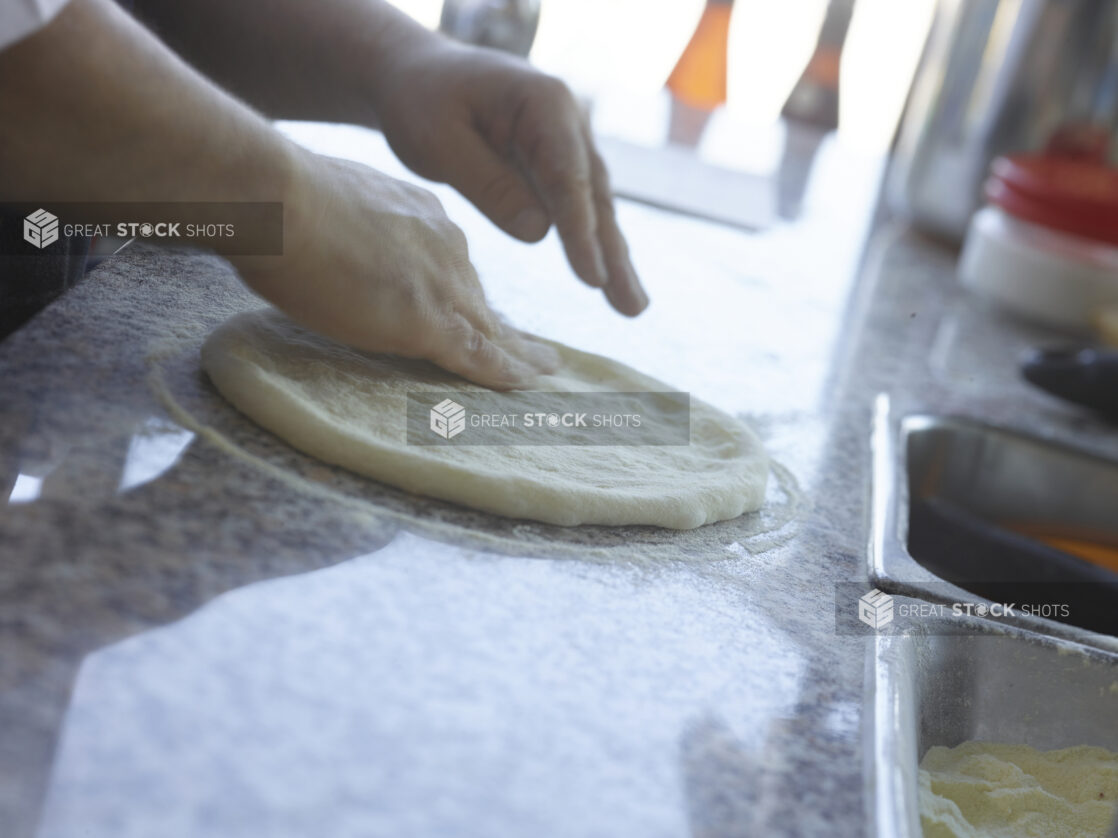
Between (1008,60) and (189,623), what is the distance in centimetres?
192

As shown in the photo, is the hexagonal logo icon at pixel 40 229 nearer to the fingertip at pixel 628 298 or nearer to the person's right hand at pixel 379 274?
the person's right hand at pixel 379 274

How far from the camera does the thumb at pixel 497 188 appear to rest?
120 cm

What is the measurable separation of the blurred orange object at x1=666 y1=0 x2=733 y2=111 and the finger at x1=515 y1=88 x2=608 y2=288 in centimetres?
234

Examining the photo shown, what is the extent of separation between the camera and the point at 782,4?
5.00 meters

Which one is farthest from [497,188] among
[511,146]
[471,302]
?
[471,302]

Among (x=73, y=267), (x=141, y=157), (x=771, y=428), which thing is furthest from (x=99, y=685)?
(x=771, y=428)

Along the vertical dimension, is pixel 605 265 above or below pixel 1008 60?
below

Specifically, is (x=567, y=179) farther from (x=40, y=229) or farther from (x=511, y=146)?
(x=40, y=229)

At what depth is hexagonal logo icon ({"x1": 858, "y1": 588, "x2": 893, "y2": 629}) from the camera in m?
0.80

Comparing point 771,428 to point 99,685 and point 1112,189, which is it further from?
point 1112,189

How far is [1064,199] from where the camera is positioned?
1.82m

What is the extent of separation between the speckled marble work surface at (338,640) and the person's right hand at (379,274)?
112mm

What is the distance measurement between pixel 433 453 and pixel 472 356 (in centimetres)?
14

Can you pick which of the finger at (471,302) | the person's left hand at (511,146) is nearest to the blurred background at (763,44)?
the person's left hand at (511,146)
